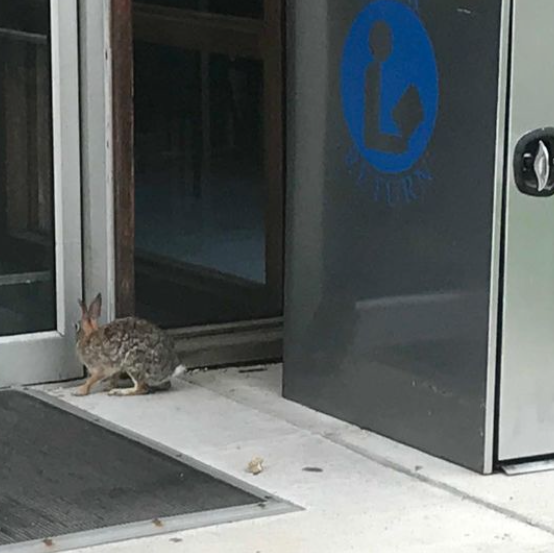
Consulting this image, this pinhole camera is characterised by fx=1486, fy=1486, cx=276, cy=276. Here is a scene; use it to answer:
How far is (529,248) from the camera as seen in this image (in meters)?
3.94

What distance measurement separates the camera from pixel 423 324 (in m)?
4.16

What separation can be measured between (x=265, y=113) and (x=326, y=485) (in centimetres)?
188

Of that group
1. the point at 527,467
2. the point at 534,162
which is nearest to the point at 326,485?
the point at 527,467

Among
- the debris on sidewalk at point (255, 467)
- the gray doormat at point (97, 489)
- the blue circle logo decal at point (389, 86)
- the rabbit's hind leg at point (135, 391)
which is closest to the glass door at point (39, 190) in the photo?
the rabbit's hind leg at point (135, 391)

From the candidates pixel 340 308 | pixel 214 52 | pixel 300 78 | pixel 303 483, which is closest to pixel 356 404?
pixel 340 308

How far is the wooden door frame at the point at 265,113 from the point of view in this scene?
4.93m

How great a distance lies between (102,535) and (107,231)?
5.39 feet

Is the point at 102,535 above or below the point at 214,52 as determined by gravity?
below

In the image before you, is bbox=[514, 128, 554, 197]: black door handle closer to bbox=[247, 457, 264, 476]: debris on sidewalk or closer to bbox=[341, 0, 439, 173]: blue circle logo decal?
bbox=[341, 0, 439, 173]: blue circle logo decal

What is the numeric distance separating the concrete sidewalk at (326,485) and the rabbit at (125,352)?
69mm

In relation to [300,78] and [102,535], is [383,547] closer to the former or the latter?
[102,535]

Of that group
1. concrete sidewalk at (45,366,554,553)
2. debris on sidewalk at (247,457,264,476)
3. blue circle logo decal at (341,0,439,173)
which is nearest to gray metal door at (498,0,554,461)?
concrete sidewalk at (45,366,554,553)

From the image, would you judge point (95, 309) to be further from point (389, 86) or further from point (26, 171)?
point (389, 86)

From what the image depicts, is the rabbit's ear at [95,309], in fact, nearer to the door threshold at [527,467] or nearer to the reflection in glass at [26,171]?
the reflection in glass at [26,171]
